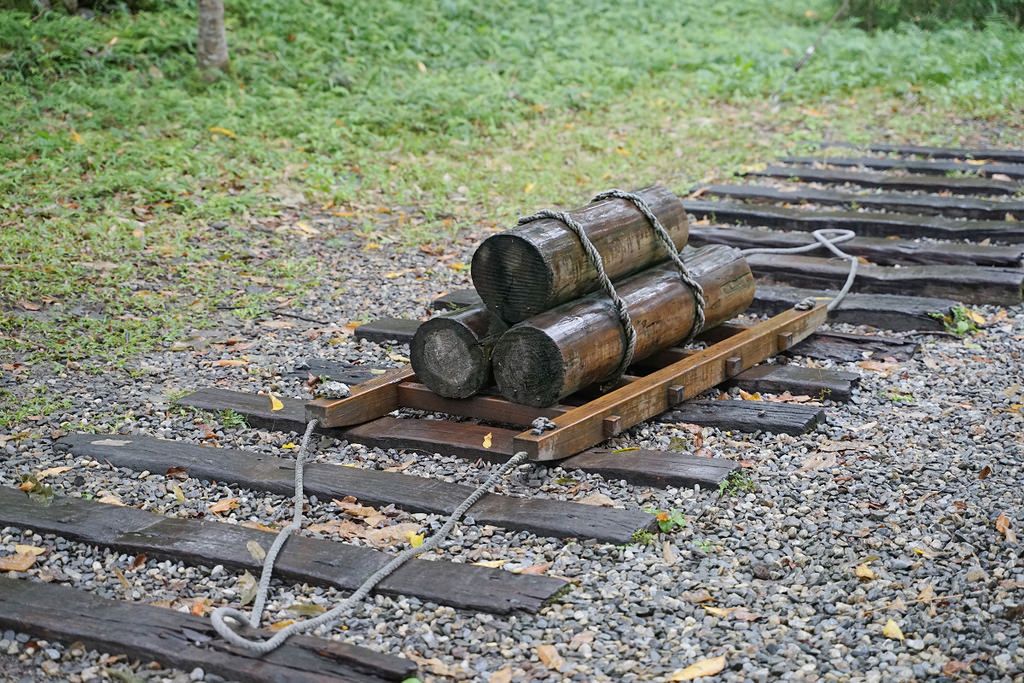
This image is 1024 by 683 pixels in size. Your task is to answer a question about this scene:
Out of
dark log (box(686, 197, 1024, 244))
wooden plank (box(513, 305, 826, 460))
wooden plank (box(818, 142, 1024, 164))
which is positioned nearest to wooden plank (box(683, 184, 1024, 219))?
dark log (box(686, 197, 1024, 244))

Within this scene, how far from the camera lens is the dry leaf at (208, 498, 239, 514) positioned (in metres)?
3.97

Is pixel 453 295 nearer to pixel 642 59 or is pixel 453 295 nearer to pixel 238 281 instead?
pixel 238 281

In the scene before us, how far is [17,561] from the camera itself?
11.7 feet

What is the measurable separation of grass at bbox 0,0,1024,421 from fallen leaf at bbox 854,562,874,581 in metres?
3.76

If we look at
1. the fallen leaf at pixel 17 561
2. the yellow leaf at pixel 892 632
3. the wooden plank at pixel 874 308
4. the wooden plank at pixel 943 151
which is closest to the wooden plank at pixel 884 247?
the wooden plank at pixel 874 308

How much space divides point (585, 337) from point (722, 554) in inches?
46.0

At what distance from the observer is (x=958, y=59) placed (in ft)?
38.9

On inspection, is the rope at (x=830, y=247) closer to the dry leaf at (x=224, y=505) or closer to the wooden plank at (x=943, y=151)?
the wooden plank at (x=943, y=151)

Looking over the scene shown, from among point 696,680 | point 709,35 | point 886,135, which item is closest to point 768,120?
point 886,135

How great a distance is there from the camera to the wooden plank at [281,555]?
10.8 ft

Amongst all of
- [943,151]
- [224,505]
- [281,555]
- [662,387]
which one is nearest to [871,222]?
[943,151]

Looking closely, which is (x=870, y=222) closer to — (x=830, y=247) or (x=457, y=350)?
(x=830, y=247)

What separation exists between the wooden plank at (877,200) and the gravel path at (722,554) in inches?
Answer: 97.9

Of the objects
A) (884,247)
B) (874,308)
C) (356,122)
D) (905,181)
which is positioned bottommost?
(874,308)
